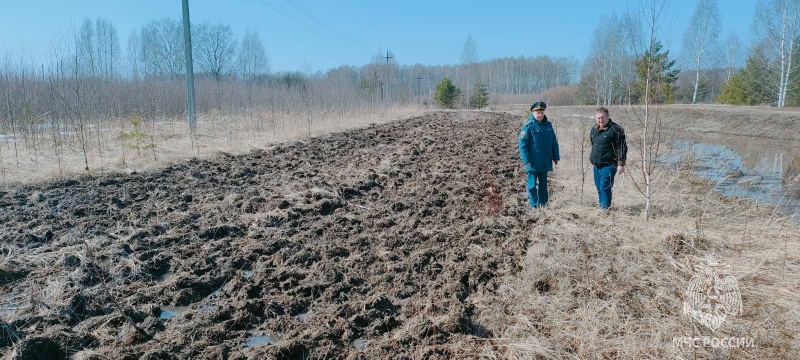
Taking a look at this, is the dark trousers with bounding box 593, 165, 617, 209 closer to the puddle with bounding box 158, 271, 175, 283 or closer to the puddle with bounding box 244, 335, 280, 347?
the puddle with bounding box 244, 335, 280, 347

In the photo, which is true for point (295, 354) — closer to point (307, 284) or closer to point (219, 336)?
point (219, 336)

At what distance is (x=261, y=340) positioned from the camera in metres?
3.12

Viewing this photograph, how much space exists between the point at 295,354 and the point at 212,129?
1471cm

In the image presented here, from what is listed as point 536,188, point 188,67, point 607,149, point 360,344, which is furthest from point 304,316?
point 188,67

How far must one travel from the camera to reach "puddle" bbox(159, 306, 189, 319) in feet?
11.4

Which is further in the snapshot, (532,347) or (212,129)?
(212,129)

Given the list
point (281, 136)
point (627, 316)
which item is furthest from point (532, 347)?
point (281, 136)

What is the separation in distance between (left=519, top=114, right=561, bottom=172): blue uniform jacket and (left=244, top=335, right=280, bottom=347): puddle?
13.3 ft

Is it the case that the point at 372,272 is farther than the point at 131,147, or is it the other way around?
the point at 131,147

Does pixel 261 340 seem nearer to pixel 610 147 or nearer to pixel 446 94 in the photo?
pixel 610 147

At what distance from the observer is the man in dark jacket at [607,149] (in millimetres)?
5785

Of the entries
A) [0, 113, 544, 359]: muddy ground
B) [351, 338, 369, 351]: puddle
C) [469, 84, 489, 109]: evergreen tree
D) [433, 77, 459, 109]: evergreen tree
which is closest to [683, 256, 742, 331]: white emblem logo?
[0, 113, 544, 359]: muddy ground

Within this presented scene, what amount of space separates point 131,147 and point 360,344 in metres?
8.65

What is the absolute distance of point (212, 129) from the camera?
52.4 ft
